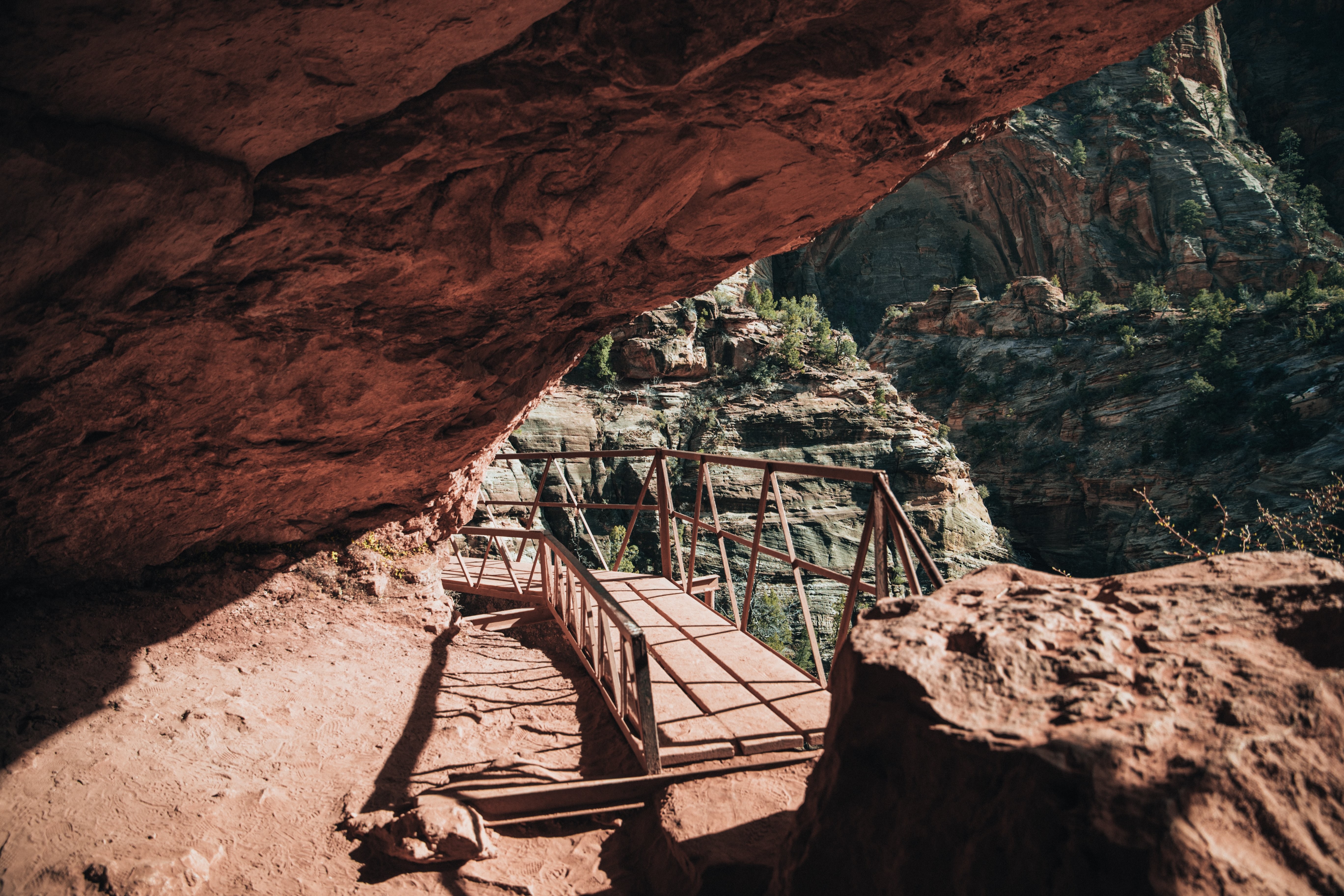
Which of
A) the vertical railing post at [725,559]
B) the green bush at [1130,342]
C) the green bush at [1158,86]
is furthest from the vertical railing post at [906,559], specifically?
the green bush at [1158,86]

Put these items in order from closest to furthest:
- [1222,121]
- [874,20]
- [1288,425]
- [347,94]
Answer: [347,94] < [874,20] < [1288,425] < [1222,121]

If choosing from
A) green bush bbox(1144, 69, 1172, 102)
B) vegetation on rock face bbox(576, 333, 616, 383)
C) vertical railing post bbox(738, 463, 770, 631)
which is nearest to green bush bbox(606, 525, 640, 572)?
vegetation on rock face bbox(576, 333, 616, 383)

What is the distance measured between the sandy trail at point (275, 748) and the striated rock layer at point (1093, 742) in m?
1.66

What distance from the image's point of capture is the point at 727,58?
235 cm

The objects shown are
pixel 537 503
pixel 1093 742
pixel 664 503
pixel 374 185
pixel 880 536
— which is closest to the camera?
pixel 1093 742

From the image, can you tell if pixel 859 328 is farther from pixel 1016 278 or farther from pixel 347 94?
pixel 347 94

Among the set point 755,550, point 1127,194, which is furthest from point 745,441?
point 1127,194

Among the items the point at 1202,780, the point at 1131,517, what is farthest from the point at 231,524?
the point at 1131,517

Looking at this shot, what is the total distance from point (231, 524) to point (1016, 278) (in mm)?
35887

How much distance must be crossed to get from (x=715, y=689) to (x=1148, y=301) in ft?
102

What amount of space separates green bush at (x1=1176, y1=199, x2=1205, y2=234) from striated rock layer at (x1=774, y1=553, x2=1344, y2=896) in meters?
36.5

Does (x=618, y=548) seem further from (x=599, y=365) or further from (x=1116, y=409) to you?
(x=1116, y=409)

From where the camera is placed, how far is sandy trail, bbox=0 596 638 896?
9.14ft

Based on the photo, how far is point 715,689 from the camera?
4.04 meters
